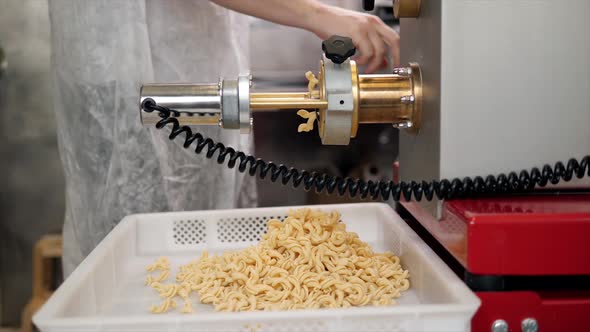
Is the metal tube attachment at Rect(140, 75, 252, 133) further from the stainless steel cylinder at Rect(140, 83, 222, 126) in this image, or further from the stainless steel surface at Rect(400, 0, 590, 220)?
the stainless steel surface at Rect(400, 0, 590, 220)

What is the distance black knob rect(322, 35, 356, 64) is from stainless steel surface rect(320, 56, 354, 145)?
2cm

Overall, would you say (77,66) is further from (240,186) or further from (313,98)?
(313,98)

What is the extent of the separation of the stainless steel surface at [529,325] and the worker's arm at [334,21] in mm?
692

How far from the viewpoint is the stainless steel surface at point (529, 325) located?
696 millimetres

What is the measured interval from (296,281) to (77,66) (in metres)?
0.84

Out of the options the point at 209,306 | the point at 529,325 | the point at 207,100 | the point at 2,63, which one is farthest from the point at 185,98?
the point at 2,63

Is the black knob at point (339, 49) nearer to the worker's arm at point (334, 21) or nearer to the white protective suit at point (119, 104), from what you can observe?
the worker's arm at point (334, 21)

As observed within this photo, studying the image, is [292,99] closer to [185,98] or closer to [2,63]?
[185,98]

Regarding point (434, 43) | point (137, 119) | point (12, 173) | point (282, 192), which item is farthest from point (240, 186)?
point (12, 173)

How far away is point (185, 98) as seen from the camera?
837mm

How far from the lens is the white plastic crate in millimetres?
624

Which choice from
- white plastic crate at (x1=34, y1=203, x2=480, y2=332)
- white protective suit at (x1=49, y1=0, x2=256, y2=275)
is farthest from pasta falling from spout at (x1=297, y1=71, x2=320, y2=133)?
white protective suit at (x1=49, y1=0, x2=256, y2=275)

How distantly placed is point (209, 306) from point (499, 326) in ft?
1.30

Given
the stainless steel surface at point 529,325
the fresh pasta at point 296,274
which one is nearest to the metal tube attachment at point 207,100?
the fresh pasta at point 296,274
